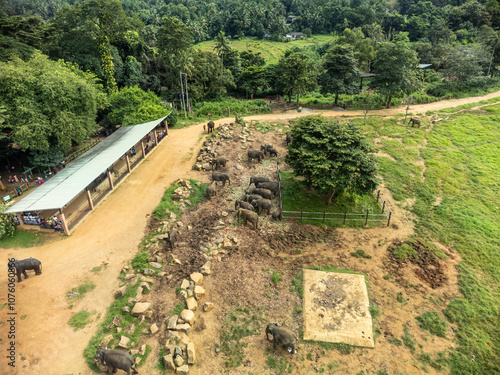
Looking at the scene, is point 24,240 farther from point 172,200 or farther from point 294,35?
point 294,35

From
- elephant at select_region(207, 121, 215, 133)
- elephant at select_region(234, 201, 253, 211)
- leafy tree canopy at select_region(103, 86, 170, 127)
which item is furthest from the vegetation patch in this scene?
elephant at select_region(207, 121, 215, 133)

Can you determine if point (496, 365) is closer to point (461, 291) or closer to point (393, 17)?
point (461, 291)

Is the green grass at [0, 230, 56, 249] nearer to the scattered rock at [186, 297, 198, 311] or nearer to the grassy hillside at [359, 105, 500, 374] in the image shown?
the scattered rock at [186, 297, 198, 311]

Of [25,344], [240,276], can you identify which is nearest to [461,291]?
[240,276]

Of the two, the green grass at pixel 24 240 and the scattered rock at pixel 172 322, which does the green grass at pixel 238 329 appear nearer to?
the scattered rock at pixel 172 322

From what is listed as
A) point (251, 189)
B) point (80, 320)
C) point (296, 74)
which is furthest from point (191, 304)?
point (296, 74)

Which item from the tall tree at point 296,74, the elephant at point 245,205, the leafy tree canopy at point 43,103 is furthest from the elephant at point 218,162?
the tall tree at point 296,74
